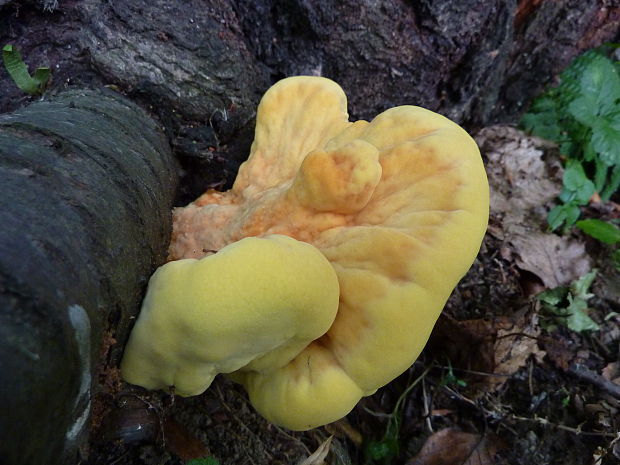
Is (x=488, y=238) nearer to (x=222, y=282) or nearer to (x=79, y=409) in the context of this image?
(x=222, y=282)

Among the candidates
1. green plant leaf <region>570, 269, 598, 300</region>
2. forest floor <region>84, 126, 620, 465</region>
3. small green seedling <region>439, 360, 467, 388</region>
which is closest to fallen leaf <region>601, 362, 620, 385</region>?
forest floor <region>84, 126, 620, 465</region>

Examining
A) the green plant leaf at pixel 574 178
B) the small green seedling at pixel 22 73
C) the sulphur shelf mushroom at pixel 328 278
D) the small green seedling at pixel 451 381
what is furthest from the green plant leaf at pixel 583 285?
the small green seedling at pixel 22 73

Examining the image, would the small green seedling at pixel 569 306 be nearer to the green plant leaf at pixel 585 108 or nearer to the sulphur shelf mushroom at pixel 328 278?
the green plant leaf at pixel 585 108

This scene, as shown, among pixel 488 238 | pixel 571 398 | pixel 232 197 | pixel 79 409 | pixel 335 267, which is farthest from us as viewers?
pixel 488 238

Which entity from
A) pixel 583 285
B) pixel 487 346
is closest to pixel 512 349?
pixel 487 346

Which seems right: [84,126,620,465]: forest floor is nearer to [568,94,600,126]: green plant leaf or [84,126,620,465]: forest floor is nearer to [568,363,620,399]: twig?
[568,363,620,399]: twig

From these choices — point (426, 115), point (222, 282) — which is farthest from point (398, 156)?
point (222, 282)
